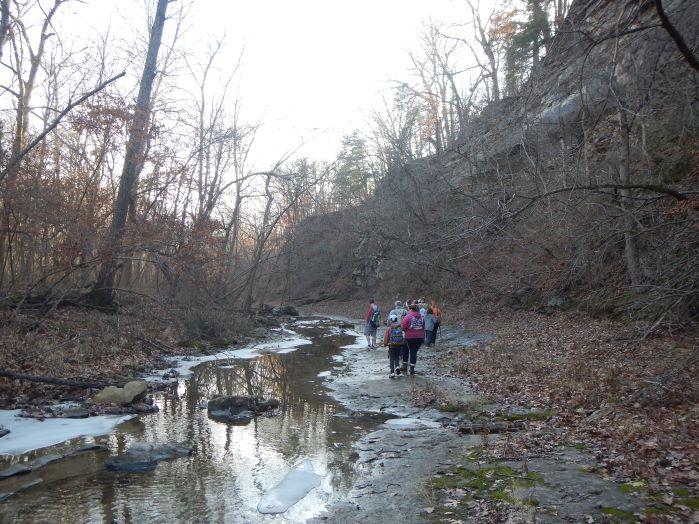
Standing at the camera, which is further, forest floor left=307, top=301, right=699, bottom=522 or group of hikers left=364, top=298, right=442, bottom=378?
group of hikers left=364, top=298, right=442, bottom=378

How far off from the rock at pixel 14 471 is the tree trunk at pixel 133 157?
32.0 ft

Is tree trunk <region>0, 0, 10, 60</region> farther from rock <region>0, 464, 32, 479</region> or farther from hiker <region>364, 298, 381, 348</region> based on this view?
hiker <region>364, 298, 381, 348</region>

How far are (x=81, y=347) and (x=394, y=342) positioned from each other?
854cm

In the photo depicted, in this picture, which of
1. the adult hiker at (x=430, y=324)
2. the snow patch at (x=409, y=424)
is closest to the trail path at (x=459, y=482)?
the snow patch at (x=409, y=424)

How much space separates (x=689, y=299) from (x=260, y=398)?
31.7 ft

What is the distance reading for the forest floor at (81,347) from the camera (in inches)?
426

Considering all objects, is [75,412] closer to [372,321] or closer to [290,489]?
[290,489]

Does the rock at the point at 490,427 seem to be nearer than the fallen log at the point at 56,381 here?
Yes

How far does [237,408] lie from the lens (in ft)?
35.0

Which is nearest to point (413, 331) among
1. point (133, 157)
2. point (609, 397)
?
point (609, 397)

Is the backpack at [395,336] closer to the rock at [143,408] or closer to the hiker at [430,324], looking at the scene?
the rock at [143,408]

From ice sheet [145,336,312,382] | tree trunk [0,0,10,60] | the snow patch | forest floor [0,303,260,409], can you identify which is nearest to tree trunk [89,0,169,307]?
forest floor [0,303,260,409]

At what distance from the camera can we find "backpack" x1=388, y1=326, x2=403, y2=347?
13641 mm

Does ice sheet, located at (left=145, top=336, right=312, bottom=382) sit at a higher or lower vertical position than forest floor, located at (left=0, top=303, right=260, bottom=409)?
lower
